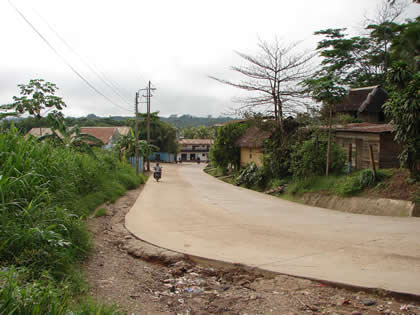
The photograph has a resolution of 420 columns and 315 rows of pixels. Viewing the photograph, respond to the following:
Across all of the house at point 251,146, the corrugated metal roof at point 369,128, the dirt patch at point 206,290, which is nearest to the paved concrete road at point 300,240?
the dirt patch at point 206,290

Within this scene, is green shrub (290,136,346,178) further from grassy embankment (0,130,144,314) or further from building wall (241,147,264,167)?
grassy embankment (0,130,144,314)

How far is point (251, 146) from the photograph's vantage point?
31094 millimetres

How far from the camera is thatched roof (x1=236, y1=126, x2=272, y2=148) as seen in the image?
27692mm

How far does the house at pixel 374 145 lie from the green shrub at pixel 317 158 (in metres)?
0.76

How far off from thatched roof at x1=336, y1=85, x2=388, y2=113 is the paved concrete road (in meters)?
16.0

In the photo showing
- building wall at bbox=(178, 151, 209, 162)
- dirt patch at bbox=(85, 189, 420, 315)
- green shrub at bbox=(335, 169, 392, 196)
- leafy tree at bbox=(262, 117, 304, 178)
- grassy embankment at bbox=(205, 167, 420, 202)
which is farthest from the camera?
building wall at bbox=(178, 151, 209, 162)

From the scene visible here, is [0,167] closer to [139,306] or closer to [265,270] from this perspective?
[139,306]

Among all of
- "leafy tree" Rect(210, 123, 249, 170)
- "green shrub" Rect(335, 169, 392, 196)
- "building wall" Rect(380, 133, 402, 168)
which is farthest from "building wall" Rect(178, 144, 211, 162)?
"green shrub" Rect(335, 169, 392, 196)

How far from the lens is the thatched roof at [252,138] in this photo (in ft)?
90.9

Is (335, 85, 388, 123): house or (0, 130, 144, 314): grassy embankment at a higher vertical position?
(335, 85, 388, 123): house

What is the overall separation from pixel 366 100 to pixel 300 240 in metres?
21.3

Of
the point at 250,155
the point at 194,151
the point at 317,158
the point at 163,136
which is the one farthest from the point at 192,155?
the point at 317,158

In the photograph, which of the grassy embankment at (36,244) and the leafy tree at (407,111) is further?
the leafy tree at (407,111)

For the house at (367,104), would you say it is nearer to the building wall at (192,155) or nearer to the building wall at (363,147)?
the building wall at (363,147)
